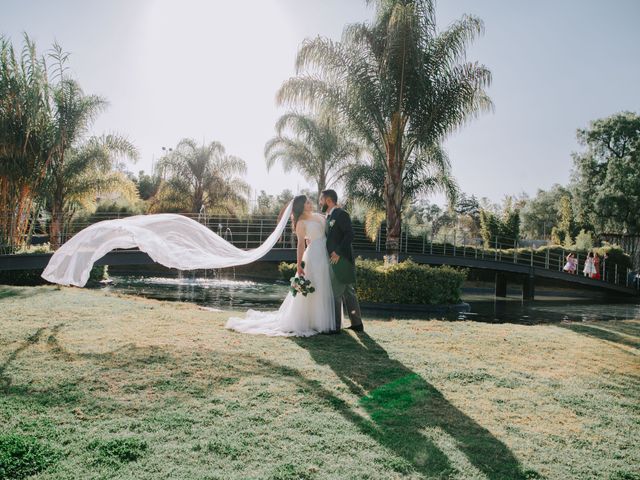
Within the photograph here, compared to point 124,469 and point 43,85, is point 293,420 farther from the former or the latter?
point 43,85

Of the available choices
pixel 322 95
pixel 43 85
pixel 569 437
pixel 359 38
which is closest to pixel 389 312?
pixel 322 95

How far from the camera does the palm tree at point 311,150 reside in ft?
80.1

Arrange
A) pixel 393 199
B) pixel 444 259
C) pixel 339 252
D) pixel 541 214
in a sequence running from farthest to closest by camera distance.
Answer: pixel 541 214 < pixel 444 259 < pixel 393 199 < pixel 339 252

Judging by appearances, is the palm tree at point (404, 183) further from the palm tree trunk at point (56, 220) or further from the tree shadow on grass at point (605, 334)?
the palm tree trunk at point (56, 220)

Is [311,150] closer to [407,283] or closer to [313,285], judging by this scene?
[407,283]

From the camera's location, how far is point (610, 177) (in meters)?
38.9

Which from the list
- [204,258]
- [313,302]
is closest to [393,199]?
[313,302]

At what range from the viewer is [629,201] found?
38062mm

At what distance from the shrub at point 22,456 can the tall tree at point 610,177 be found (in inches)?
1720

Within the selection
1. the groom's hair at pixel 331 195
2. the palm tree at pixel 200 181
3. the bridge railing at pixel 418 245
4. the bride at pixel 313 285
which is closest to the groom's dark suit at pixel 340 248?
the bride at pixel 313 285

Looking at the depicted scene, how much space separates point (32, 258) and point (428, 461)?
15.1m

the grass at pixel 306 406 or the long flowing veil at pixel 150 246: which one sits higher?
the long flowing veil at pixel 150 246

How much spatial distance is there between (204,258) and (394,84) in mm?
9628

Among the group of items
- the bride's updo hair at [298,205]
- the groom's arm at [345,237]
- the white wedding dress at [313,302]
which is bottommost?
the white wedding dress at [313,302]
